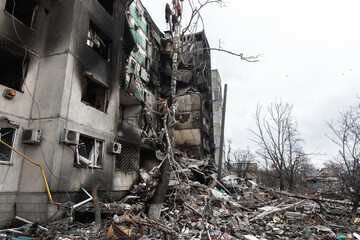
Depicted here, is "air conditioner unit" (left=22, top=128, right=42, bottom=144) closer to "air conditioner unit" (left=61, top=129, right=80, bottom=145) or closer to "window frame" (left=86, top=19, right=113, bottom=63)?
"air conditioner unit" (left=61, top=129, right=80, bottom=145)

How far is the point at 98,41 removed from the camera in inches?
408

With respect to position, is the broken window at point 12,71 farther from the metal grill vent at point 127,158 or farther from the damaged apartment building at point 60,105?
the metal grill vent at point 127,158

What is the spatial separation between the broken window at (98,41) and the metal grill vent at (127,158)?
15.3ft

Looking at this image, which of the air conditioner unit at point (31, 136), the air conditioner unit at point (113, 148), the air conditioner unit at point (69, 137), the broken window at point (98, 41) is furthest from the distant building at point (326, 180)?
the air conditioner unit at point (31, 136)

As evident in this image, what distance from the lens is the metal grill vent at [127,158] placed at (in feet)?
36.8

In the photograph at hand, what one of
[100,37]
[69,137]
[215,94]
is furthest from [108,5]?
[215,94]

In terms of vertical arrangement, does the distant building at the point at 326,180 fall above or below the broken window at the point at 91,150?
below

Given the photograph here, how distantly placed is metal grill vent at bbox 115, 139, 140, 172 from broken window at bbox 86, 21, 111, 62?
15.3 ft

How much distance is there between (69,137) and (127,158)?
16.4 feet

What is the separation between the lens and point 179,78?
90.7 ft

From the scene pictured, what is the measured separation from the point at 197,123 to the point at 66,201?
1905 centimetres

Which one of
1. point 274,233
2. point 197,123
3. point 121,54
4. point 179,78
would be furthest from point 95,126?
point 179,78

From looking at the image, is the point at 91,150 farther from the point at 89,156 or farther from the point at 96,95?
the point at 96,95

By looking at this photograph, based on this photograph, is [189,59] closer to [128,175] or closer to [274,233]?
[128,175]
